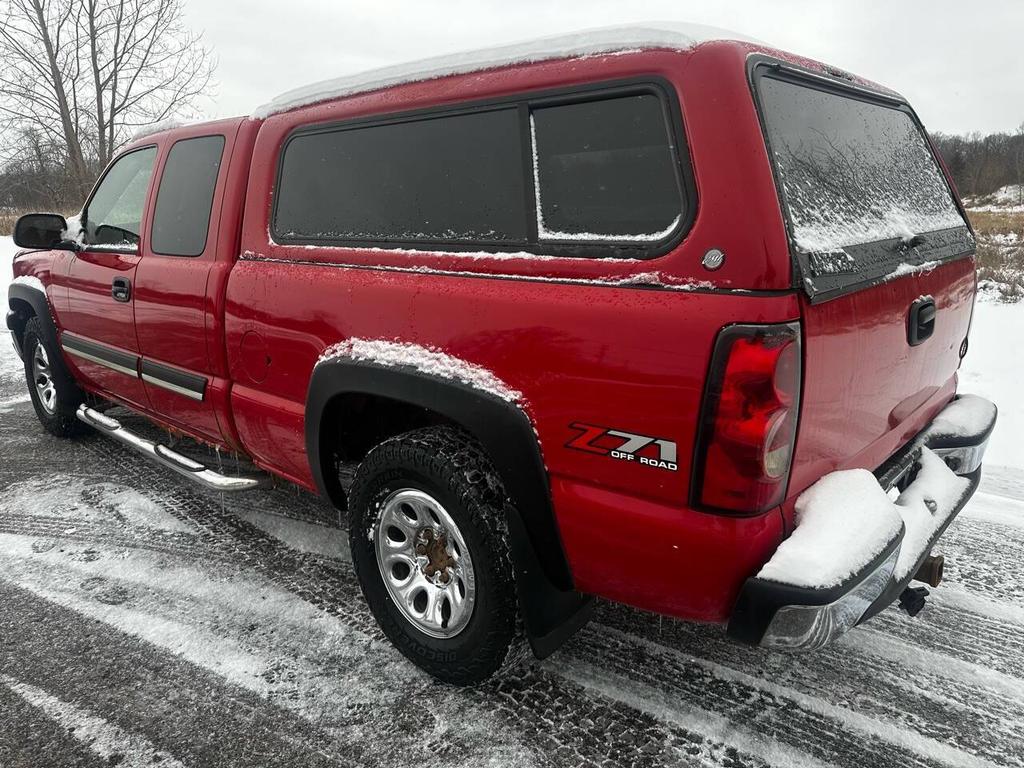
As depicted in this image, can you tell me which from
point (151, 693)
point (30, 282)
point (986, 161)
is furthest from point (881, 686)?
point (986, 161)

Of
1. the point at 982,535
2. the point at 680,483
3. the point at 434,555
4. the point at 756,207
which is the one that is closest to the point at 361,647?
the point at 434,555

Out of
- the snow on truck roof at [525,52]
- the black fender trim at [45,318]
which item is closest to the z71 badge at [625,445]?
the snow on truck roof at [525,52]

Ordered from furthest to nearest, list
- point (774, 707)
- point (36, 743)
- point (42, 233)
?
point (42, 233) → point (774, 707) → point (36, 743)

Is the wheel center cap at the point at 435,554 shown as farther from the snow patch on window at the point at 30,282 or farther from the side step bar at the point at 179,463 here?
the snow patch on window at the point at 30,282

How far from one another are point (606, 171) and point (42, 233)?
3.53 metres

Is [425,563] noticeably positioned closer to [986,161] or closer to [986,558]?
[986,558]

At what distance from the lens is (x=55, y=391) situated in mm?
4516

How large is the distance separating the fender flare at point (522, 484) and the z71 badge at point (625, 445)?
0.53ft

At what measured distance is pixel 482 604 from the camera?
2131 millimetres

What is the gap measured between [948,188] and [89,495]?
4.53m

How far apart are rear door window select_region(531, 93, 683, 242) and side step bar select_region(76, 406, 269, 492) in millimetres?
1954

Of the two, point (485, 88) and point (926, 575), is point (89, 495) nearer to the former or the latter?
point (485, 88)

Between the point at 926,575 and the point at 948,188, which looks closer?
the point at 926,575

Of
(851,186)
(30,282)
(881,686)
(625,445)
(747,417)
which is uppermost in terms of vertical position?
(851,186)
